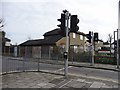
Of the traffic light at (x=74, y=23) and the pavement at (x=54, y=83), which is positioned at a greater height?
the traffic light at (x=74, y=23)

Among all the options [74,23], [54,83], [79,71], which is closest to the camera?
[54,83]

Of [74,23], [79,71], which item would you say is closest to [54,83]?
[74,23]

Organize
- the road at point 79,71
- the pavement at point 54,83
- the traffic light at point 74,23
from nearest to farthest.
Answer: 1. the pavement at point 54,83
2. the traffic light at point 74,23
3. the road at point 79,71

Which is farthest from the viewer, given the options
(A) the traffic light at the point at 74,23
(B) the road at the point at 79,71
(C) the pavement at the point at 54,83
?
(B) the road at the point at 79,71

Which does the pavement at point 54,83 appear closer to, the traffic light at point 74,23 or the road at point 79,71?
the road at point 79,71

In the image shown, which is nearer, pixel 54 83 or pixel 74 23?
pixel 54 83

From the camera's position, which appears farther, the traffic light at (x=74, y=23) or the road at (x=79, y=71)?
the road at (x=79, y=71)

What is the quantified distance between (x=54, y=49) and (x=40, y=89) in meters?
16.2

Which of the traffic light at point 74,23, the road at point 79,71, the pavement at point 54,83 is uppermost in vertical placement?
the traffic light at point 74,23

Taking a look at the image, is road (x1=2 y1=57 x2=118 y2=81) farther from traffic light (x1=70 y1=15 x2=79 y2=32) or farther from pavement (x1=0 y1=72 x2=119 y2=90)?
traffic light (x1=70 y1=15 x2=79 y2=32)

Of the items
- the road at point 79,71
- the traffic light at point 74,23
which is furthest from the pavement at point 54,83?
the traffic light at point 74,23

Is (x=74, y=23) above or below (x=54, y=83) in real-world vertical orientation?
above

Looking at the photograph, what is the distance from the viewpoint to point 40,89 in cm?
491

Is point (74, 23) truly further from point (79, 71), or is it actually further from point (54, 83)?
point (79, 71)
